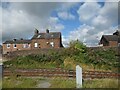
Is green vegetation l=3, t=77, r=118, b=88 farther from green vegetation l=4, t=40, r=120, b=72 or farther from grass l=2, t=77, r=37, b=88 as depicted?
green vegetation l=4, t=40, r=120, b=72

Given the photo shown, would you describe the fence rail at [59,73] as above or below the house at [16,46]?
below

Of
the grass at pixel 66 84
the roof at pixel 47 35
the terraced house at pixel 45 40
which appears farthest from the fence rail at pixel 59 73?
the roof at pixel 47 35

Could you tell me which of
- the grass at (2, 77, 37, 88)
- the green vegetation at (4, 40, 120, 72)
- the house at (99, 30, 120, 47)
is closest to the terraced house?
the house at (99, 30, 120, 47)

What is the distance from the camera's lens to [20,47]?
240 ft

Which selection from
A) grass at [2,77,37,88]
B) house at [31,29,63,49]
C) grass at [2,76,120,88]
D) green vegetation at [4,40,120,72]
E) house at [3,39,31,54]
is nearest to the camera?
grass at [2,76,120,88]

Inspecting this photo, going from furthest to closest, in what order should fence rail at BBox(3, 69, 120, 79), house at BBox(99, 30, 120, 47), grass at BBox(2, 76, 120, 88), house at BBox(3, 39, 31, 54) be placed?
1. house at BBox(3, 39, 31, 54)
2. house at BBox(99, 30, 120, 47)
3. fence rail at BBox(3, 69, 120, 79)
4. grass at BBox(2, 76, 120, 88)

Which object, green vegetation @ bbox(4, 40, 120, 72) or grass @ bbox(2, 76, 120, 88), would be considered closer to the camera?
grass @ bbox(2, 76, 120, 88)

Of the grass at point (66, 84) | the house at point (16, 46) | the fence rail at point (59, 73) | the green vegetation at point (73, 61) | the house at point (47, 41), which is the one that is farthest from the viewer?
the house at point (16, 46)

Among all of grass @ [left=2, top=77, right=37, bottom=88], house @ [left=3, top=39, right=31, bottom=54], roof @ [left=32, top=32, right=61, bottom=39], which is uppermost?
roof @ [left=32, top=32, right=61, bottom=39]

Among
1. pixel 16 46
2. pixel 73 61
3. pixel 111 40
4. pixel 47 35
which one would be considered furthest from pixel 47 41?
pixel 73 61

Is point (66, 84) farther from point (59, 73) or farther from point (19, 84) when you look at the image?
point (59, 73)

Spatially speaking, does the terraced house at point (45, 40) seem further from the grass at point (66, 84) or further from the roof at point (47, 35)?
the grass at point (66, 84)

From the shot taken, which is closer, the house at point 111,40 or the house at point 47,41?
the house at point 111,40

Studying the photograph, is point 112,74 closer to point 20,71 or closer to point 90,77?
point 90,77
